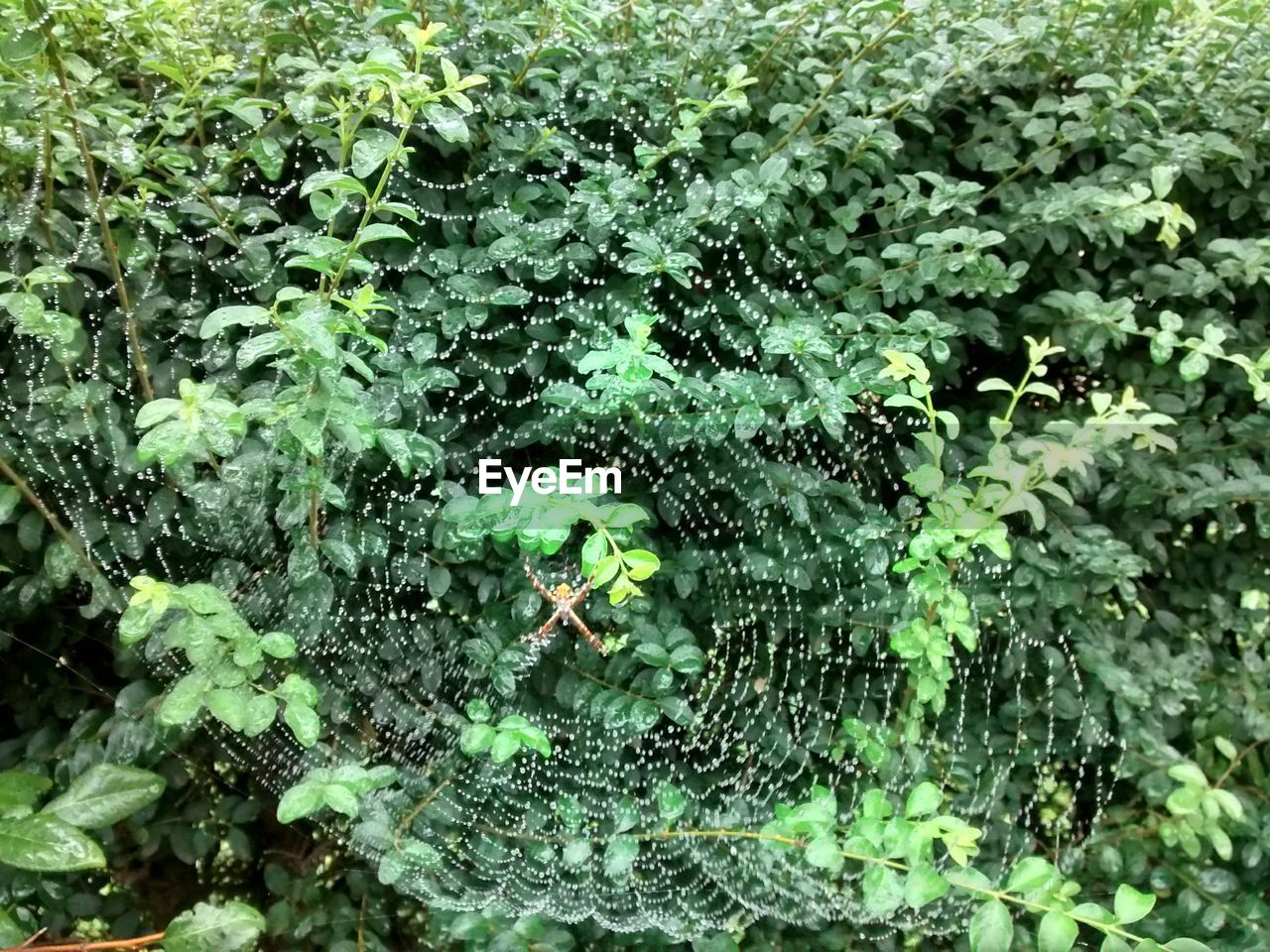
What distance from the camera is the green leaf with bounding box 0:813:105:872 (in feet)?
2.30

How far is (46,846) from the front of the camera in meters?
0.71

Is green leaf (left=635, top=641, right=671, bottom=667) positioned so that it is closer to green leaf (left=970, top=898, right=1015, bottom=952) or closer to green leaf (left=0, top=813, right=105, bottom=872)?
green leaf (left=970, top=898, right=1015, bottom=952)

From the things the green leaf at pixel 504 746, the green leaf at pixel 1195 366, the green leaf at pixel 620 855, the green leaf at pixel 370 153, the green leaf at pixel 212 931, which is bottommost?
the green leaf at pixel 620 855

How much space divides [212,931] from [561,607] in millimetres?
464

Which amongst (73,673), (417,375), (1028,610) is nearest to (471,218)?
(417,375)

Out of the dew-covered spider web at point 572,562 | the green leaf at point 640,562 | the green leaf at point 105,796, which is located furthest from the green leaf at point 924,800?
the green leaf at point 105,796

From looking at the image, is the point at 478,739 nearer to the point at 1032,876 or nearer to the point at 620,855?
the point at 620,855

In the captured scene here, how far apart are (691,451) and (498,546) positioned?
0.91 ft

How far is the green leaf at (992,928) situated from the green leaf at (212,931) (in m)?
0.65

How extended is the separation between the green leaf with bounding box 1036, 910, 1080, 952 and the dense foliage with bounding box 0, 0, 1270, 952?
0.04 metres

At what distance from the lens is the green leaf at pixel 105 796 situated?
759mm

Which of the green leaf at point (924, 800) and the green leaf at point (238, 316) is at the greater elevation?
the green leaf at point (238, 316)

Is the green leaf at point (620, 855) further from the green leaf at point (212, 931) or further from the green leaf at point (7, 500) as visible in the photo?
the green leaf at point (7, 500)

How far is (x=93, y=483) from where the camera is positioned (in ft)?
3.46
